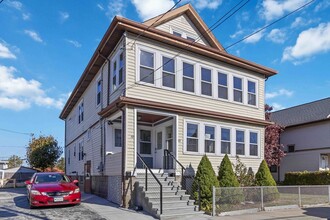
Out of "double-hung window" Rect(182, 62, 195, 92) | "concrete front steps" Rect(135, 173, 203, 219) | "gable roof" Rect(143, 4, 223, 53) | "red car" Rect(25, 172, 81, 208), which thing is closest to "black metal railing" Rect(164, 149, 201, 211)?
"concrete front steps" Rect(135, 173, 203, 219)

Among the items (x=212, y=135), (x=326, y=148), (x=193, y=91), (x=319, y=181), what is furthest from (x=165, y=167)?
(x=326, y=148)

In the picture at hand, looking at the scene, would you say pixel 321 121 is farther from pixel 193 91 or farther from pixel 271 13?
pixel 271 13

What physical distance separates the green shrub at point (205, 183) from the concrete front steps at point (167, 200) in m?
0.51

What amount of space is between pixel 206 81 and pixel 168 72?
2384 millimetres

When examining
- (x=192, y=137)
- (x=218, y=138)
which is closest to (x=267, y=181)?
(x=218, y=138)

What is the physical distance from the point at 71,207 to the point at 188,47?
856cm

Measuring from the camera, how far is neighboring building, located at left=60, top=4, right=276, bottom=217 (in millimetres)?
12805

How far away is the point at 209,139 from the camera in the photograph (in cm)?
1512

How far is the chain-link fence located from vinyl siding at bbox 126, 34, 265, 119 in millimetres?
4460

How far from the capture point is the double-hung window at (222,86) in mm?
15992

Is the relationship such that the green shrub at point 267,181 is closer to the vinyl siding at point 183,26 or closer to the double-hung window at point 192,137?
the double-hung window at point 192,137

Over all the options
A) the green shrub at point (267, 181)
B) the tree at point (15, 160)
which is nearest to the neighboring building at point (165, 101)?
the green shrub at point (267, 181)

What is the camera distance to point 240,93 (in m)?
16.9

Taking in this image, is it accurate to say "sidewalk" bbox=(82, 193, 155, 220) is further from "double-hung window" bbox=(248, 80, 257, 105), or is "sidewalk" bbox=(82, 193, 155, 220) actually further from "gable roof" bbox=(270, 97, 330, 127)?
"gable roof" bbox=(270, 97, 330, 127)
